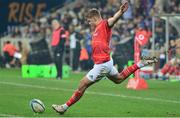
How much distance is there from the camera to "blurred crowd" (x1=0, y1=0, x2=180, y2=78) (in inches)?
1400

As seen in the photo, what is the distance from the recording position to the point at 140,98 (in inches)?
795

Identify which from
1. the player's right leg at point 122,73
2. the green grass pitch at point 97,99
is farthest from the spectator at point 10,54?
the player's right leg at point 122,73

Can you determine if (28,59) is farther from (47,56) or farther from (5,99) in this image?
(5,99)

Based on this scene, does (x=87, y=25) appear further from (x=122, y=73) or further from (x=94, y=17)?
(x=94, y=17)

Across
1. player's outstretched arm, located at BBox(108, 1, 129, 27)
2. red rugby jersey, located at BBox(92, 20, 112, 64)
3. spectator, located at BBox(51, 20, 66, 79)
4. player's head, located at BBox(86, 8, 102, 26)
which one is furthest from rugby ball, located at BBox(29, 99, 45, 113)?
spectator, located at BBox(51, 20, 66, 79)

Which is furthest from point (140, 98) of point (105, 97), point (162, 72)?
point (162, 72)

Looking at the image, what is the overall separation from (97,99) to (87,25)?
2008 centimetres

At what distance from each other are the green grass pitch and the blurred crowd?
7553 millimetres

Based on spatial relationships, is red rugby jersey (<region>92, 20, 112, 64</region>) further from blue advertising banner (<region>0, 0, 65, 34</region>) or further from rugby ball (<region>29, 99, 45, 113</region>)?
blue advertising banner (<region>0, 0, 65, 34</region>)

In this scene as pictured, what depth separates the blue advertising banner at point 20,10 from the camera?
44719mm

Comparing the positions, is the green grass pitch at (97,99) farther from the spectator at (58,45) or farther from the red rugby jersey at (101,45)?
the spectator at (58,45)

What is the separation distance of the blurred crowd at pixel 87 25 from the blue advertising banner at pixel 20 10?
55cm

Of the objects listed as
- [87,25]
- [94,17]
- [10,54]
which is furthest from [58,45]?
[94,17]

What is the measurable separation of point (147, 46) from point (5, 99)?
15011mm
